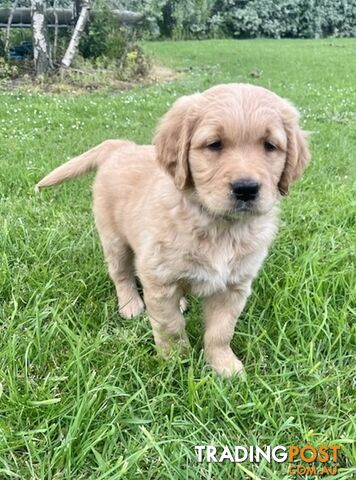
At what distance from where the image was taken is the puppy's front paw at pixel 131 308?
259cm

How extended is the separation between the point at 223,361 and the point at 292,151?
95 cm

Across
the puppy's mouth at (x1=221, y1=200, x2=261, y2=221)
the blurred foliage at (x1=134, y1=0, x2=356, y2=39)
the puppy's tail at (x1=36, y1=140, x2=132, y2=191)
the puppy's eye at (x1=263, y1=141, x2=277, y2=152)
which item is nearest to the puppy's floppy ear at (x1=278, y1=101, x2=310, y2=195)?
the puppy's eye at (x1=263, y1=141, x2=277, y2=152)

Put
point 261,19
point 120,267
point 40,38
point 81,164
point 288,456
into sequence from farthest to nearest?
1. point 261,19
2. point 40,38
3. point 81,164
4. point 120,267
5. point 288,456

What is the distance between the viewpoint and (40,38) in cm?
834

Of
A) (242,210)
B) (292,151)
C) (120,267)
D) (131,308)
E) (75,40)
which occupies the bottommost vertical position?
(131,308)

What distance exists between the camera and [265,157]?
2.05 metres

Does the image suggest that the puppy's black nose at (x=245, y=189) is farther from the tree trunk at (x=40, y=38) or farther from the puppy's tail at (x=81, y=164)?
the tree trunk at (x=40, y=38)

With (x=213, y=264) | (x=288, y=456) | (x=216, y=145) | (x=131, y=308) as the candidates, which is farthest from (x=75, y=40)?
(x=288, y=456)

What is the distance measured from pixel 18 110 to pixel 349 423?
18.1 ft

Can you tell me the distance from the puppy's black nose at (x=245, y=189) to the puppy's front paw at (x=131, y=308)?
0.96 m

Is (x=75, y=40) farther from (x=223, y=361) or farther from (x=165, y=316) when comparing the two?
(x=223, y=361)

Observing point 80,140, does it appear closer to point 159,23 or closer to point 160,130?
point 160,130

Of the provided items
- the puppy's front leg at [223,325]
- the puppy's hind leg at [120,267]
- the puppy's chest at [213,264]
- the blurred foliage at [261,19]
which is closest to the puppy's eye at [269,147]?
the puppy's chest at [213,264]

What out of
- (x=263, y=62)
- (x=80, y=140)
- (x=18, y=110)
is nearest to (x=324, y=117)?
Answer: (x=80, y=140)
